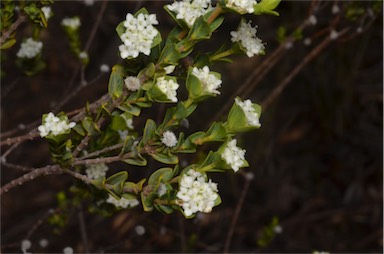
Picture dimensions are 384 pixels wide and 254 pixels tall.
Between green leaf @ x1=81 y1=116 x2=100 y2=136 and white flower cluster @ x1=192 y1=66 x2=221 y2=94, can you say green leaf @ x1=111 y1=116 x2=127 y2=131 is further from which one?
white flower cluster @ x1=192 y1=66 x2=221 y2=94

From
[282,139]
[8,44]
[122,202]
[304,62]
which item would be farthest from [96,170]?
[282,139]

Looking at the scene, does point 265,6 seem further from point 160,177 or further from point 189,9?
point 160,177

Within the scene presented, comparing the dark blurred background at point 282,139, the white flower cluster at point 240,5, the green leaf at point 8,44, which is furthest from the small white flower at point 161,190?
the dark blurred background at point 282,139

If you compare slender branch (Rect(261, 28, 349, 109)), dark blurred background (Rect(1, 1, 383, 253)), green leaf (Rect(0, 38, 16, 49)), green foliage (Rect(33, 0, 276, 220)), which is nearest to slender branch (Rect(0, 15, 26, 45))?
green leaf (Rect(0, 38, 16, 49))

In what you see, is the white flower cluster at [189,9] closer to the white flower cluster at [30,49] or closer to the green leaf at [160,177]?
the green leaf at [160,177]

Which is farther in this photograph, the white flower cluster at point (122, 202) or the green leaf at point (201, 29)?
the white flower cluster at point (122, 202)

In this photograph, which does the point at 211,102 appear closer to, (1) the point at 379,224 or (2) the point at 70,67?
(2) the point at 70,67

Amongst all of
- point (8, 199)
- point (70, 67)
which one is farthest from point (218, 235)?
point (70, 67)
